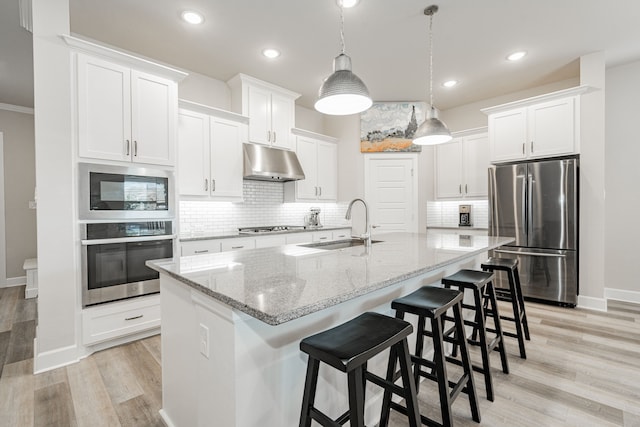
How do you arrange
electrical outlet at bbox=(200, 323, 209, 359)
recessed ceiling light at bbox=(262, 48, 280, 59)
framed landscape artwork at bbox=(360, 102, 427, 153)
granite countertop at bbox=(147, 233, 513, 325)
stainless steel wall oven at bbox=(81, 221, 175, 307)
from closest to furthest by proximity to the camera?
1. granite countertop at bbox=(147, 233, 513, 325)
2. electrical outlet at bbox=(200, 323, 209, 359)
3. stainless steel wall oven at bbox=(81, 221, 175, 307)
4. recessed ceiling light at bbox=(262, 48, 280, 59)
5. framed landscape artwork at bbox=(360, 102, 427, 153)

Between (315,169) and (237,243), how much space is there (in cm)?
201

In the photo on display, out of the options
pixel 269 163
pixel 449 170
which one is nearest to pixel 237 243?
pixel 269 163

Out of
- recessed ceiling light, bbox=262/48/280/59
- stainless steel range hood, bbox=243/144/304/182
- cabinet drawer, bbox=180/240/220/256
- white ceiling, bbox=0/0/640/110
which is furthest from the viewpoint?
stainless steel range hood, bbox=243/144/304/182

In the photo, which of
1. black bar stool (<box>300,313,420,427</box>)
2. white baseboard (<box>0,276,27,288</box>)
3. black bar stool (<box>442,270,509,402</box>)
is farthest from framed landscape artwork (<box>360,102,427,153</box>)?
white baseboard (<box>0,276,27,288</box>)

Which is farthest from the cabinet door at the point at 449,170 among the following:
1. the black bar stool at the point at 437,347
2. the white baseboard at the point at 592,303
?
the black bar stool at the point at 437,347

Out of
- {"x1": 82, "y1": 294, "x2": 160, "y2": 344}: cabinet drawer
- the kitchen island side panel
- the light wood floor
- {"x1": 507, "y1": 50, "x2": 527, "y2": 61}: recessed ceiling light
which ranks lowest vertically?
the light wood floor

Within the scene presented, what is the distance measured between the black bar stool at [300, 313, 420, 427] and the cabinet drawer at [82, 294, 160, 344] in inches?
90.0

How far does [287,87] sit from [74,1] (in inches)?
99.0

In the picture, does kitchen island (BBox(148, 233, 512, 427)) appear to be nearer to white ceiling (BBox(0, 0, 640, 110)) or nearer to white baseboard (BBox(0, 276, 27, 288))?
white ceiling (BBox(0, 0, 640, 110))

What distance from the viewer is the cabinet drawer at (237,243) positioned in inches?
138

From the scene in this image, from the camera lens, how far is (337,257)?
1888 millimetres

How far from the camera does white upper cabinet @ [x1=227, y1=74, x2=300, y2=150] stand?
4.09 m

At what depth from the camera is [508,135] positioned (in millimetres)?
4156

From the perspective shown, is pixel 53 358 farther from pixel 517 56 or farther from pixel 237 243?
pixel 517 56
